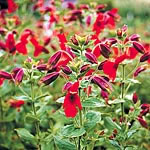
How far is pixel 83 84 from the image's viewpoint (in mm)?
1857

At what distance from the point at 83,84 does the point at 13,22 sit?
1478mm

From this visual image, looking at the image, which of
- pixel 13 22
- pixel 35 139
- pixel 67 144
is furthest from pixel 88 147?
pixel 13 22

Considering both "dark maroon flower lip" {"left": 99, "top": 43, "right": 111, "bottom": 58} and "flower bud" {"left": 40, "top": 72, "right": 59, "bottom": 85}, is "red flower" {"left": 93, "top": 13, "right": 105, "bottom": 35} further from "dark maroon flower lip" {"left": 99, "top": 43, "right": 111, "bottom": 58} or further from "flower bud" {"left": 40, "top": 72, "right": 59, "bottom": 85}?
"flower bud" {"left": 40, "top": 72, "right": 59, "bottom": 85}

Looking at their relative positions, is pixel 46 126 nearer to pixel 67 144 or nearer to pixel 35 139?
pixel 35 139

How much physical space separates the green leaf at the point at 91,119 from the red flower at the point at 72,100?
0.71ft

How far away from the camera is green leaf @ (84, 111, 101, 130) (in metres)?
1.99

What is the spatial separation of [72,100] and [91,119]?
27cm

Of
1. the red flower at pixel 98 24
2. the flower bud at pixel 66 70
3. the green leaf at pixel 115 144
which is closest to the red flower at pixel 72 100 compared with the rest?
the flower bud at pixel 66 70

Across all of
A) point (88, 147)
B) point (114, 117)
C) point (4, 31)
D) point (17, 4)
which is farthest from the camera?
point (17, 4)

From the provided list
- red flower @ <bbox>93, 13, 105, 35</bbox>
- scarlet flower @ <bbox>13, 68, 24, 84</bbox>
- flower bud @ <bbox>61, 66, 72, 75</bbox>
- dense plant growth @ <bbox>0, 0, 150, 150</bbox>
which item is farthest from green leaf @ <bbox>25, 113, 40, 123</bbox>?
red flower @ <bbox>93, 13, 105, 35</bbox>

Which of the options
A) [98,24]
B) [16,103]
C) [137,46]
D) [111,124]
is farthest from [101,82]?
[16,103]

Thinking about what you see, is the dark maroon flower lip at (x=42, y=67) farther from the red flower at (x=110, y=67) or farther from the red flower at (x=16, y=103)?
the red flower at (x=16, y=103)

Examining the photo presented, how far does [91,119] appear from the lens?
202 cm

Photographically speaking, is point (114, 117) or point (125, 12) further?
point (125, 12)
